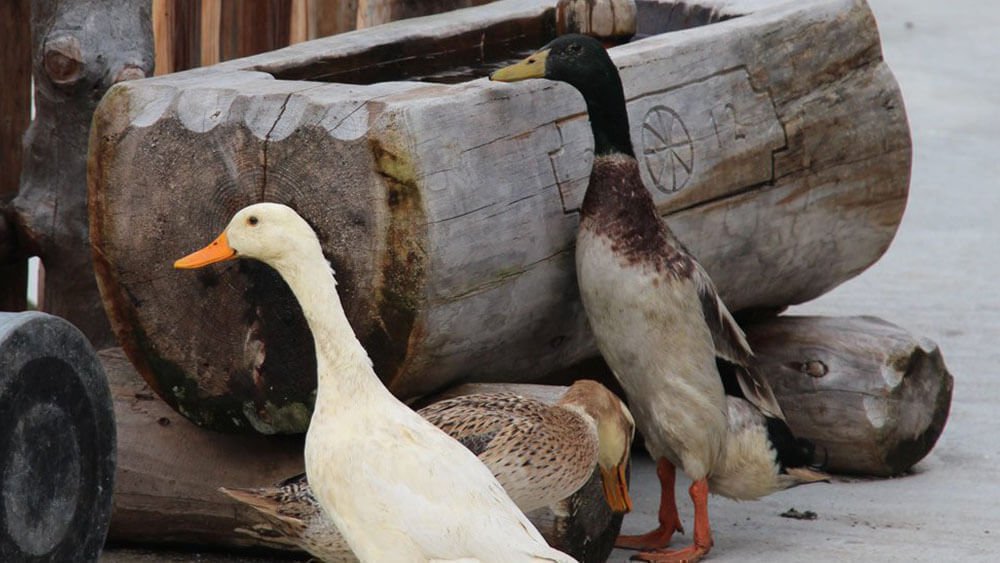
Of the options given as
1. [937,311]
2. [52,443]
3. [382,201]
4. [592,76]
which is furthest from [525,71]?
[937,311]

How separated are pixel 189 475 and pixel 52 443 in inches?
40.6

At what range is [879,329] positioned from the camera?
5.70m

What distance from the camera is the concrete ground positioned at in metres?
4.86

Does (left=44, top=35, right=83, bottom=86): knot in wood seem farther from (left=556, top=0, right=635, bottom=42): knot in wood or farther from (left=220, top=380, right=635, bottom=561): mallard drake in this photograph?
(left=556, top=0, right=635, bottom=42): knot in wood

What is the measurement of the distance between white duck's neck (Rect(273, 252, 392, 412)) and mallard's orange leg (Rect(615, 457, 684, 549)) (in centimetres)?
140

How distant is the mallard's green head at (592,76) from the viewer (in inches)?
176

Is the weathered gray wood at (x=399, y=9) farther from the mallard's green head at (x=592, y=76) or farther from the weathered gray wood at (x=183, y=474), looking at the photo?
the weathered gray wood at (x=183, y=474)

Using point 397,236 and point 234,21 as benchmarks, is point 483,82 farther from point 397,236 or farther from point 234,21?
point 234,21

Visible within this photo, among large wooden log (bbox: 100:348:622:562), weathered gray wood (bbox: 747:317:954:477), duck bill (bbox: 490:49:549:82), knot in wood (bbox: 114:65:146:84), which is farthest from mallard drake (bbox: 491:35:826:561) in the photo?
knot in wood (bbox: 114:65:146:84)

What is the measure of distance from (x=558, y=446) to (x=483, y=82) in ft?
3.25

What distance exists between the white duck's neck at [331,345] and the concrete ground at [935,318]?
3.99 feet

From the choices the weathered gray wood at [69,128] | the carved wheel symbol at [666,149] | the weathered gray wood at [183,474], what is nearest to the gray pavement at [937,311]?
the carved wheel symbol at [666,149]

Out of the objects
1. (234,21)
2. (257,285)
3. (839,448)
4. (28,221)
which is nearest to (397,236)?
(257,285)

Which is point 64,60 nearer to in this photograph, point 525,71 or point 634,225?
point 525,71
